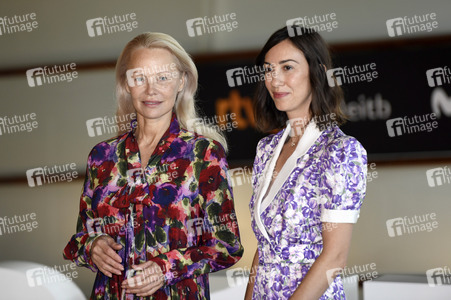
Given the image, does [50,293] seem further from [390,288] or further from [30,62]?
[30,62]

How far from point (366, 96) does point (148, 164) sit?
2331 millimetres

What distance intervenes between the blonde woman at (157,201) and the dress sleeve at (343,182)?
0.28 m

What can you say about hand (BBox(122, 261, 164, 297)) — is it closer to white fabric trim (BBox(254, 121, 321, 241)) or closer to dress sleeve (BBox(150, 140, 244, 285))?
dress sleeve (BBox(150, 140, 244, 285))

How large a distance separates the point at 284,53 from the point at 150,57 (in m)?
0.37

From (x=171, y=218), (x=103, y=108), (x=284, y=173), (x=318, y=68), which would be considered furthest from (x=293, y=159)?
(x=103, y=108)

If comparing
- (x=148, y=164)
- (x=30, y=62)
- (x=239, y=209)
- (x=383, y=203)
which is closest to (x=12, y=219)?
(x=30, y=62)

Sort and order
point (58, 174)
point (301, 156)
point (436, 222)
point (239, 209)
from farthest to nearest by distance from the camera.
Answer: point (58, 174), point (239, 209), point (436, 222), point (301, 156)

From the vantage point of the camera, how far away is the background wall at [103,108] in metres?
3.88

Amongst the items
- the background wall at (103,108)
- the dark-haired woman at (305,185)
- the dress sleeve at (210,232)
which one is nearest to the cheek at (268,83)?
the dark-haired woman at (305,185)

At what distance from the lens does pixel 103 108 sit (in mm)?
4527

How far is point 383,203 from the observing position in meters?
3.91

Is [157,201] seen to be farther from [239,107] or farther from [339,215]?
[239,107]

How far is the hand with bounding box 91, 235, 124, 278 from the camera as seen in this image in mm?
1743

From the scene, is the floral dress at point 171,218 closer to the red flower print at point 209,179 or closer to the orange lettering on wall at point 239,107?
the red flower print at point 209,179
